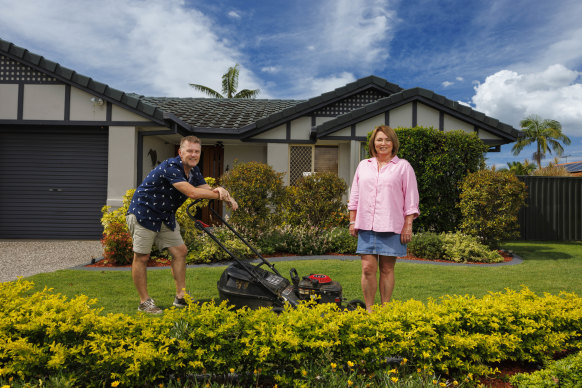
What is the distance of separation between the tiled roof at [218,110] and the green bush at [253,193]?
124 inches

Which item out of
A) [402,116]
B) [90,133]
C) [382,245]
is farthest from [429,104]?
[90,133]

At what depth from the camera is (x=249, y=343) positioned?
2.35m

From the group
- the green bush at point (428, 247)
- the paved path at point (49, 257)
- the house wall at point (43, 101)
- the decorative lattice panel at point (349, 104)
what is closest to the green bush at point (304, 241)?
the paved path at point (49, 257)

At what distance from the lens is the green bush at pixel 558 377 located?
90.0 inches

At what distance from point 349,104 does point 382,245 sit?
8.96 metres

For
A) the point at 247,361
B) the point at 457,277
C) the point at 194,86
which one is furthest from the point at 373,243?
the point at 194,86

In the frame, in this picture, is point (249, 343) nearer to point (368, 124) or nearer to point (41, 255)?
point (41, 255)

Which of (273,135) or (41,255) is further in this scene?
(273,135)

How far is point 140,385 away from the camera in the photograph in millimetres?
2250

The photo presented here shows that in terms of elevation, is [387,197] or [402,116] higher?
[402,116]

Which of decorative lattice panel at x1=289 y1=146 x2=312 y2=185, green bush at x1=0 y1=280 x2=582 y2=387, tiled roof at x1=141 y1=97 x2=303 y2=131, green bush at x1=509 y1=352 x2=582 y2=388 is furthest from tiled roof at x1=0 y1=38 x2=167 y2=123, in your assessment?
green bush at x1=509 y1=352 x2=582 y2=388

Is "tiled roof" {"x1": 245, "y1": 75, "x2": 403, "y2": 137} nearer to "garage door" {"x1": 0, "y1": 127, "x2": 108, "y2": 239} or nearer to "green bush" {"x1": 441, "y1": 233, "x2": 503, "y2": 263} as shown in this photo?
"garage door" {"x1": 0, "y1": 127, "x2": 108, "y2": 239}

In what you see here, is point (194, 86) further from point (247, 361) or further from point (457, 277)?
point (247, 361)

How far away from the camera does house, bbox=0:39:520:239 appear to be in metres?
9.62
